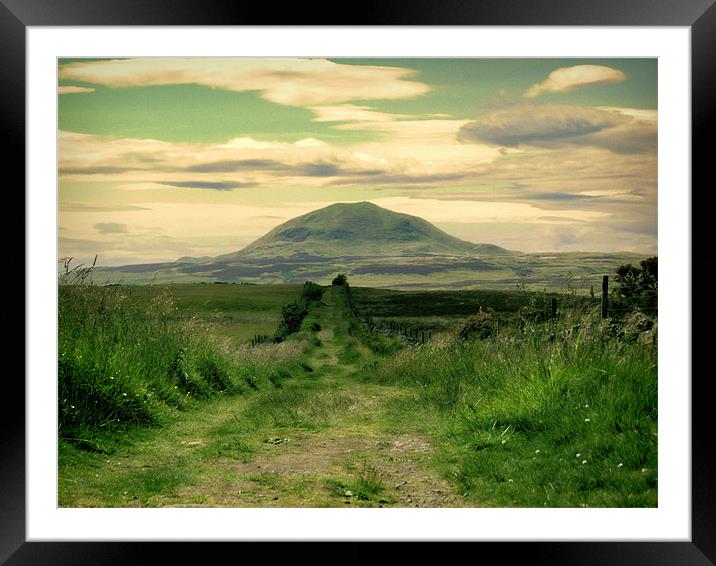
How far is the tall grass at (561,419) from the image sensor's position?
4.24 meters

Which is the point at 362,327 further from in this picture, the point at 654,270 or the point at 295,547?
the point at 295,547

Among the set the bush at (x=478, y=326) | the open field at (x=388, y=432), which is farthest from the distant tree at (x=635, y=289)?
the bush at (x=478, y=326)

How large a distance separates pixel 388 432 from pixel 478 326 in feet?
16.4

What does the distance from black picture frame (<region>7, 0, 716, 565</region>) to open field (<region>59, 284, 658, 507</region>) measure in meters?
0.38

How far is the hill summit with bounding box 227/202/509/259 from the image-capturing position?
12.8m

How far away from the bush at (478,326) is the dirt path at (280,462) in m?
3.41

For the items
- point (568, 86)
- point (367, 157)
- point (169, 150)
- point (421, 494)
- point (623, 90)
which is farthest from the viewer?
point (367, 157)

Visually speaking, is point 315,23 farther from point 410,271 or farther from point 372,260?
point 372,260

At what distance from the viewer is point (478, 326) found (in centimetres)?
1113

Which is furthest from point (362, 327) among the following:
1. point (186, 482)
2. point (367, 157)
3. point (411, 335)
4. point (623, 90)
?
point (186, 482)

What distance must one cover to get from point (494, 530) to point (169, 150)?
30.7 ft

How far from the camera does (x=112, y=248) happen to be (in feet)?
30.1

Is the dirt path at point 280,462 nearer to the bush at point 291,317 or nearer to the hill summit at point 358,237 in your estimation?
the hill summit at point 358,237

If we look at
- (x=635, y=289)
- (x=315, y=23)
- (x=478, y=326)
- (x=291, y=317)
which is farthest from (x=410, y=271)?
(x=315, y=23)
